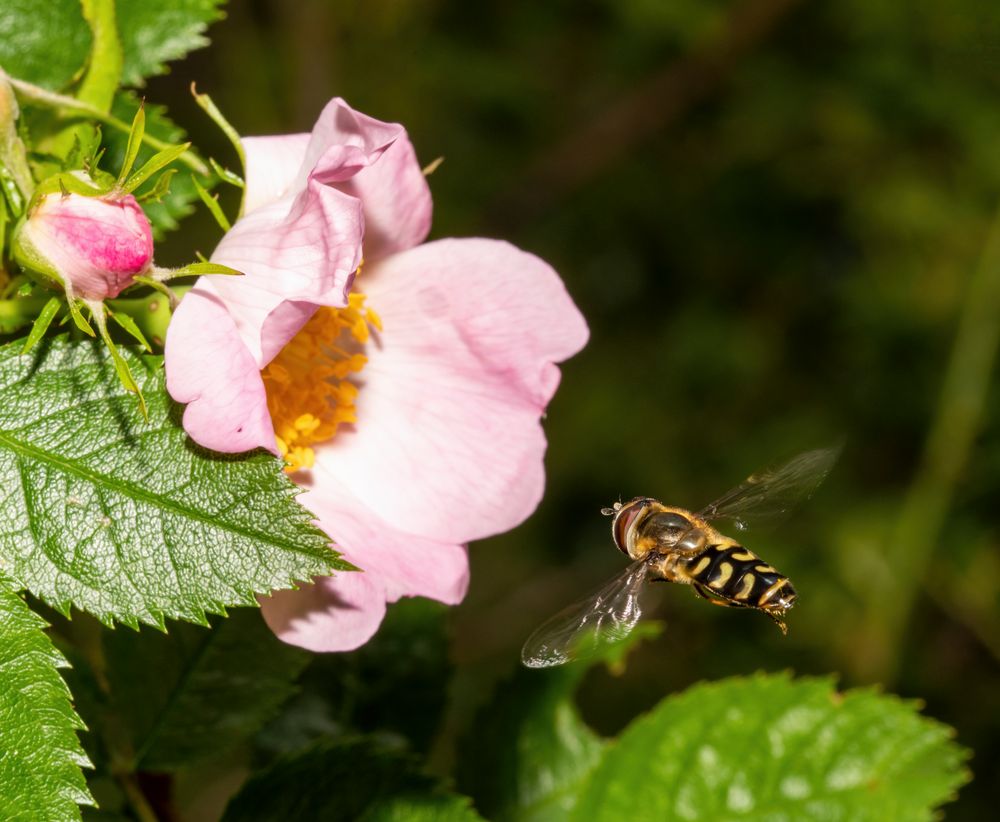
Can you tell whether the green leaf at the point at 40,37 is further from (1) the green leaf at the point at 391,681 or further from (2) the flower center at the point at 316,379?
(1) the green leaf at the point at 391,681

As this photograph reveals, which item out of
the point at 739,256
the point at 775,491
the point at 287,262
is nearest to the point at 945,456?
the point at 739,256

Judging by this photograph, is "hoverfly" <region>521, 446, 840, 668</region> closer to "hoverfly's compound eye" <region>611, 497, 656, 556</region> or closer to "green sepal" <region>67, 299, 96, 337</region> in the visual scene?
"hoverfly's compound eye" <region>611, 497, 656, 556</region>

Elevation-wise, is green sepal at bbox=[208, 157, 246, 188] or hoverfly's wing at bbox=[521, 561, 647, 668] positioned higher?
green sepal at bbox=[208, 157, 246, 188]

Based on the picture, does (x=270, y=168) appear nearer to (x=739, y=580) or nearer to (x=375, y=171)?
A: (x=375, y=171)

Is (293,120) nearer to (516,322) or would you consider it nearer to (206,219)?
(206,219)

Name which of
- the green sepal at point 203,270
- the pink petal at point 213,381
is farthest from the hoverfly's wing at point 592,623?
the green sepal at point 203,270

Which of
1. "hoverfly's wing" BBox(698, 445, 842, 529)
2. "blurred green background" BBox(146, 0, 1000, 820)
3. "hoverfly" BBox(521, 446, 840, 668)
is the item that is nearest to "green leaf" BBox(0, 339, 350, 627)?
"hoverfly" BBox(521, 446, 840, 668)

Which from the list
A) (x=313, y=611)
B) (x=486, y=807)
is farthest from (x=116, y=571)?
(x=486, y=807)
